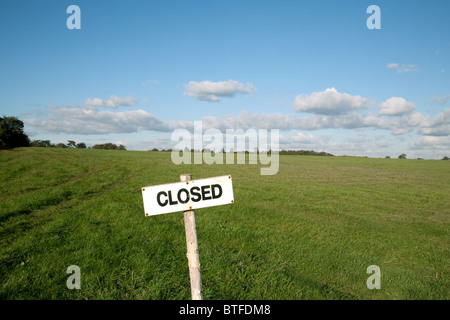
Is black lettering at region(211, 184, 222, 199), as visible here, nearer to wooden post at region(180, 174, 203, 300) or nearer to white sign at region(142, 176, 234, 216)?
white sign at region(142, 176, 234, 216)

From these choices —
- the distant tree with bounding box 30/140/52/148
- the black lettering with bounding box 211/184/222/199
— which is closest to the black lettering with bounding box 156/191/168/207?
the black lettering with bounding box 211/184/222/199

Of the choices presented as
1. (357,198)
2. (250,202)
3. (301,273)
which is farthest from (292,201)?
(301,273)

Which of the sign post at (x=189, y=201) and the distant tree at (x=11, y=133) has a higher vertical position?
the distant tree at (x=11, y=133)

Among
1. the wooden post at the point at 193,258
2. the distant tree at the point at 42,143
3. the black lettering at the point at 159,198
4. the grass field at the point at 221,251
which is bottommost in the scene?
the grass field at the point at 221,251

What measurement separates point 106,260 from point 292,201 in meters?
10.6

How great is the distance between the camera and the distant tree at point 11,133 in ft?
164

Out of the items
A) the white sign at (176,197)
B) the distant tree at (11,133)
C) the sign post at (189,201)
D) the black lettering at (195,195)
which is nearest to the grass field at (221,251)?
the sign post at (189,201)

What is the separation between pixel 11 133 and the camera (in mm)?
52625

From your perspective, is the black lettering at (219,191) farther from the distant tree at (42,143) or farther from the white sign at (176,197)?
the distant tree at (42,143)

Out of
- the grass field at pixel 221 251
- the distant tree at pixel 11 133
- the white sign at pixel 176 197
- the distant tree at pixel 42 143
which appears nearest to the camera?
the white sign at pixel 176 197

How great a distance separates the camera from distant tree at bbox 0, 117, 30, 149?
50000 millimetres

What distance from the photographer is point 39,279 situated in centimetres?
495

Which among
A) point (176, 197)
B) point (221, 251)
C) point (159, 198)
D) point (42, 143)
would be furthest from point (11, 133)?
point (176, 197)
